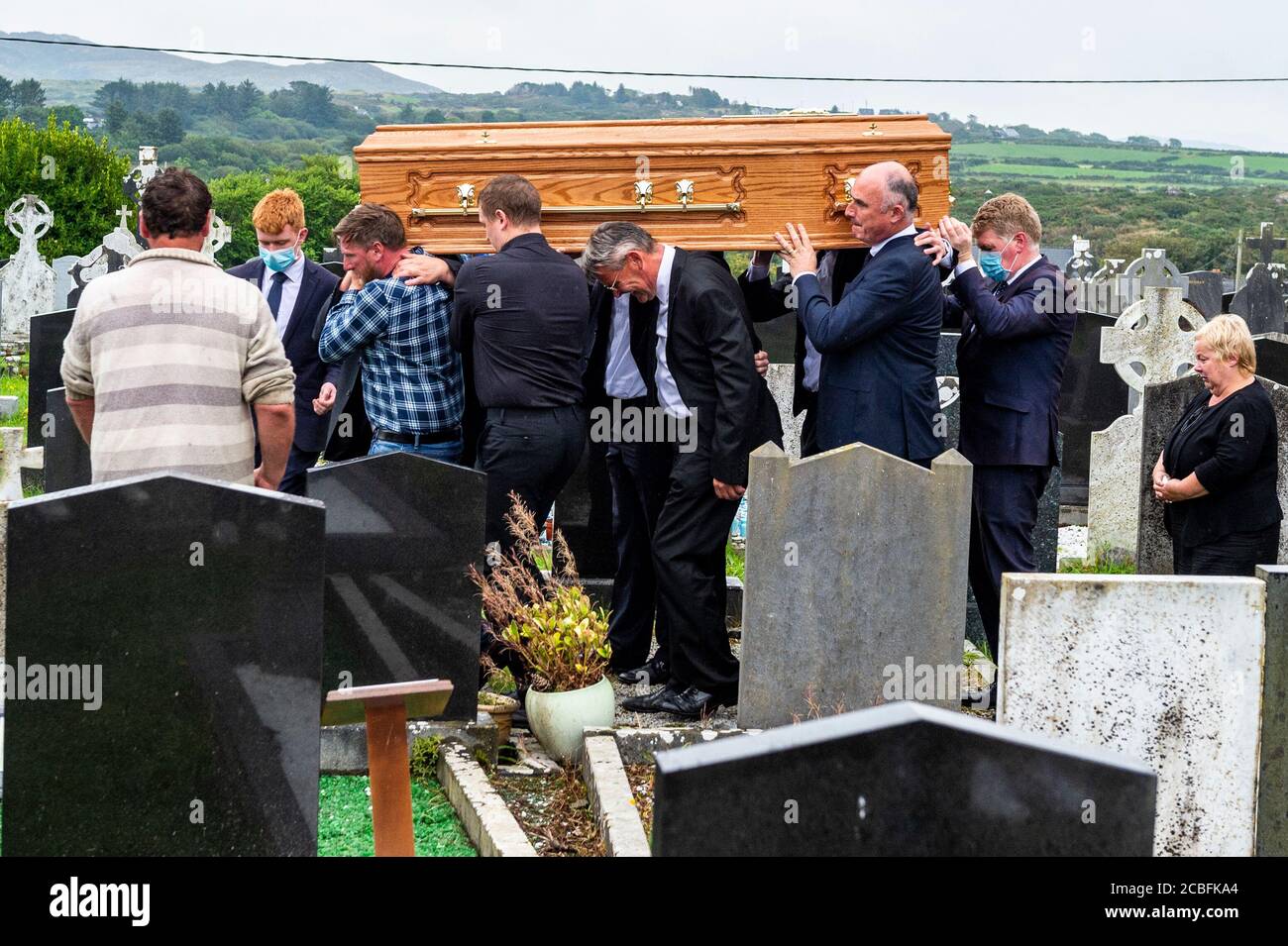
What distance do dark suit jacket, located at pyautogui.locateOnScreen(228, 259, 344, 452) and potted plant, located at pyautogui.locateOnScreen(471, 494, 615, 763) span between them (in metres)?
1.49

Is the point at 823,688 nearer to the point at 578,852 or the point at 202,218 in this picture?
the point at 578,852

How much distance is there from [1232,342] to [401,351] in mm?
3376

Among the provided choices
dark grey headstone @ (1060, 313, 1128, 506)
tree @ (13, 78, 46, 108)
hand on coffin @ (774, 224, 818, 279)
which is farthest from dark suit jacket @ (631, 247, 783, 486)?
tree @ (13, 78, 46, 108)

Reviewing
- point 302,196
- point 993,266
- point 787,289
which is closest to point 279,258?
point 787,289

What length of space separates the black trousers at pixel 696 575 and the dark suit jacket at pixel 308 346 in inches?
68.9

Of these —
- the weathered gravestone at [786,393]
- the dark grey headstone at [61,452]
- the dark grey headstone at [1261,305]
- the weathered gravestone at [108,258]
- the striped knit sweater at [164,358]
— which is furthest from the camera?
the weathered gravestone at [108,258]

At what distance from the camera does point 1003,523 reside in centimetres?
648

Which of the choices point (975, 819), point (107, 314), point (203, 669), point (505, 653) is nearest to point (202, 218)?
point (107, 314)

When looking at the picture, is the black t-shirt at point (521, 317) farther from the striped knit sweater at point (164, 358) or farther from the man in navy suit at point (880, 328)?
the striped knit sweater at point (164, 358)

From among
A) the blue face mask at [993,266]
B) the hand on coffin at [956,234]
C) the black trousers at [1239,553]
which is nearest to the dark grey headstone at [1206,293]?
the blue face mask at [993,266]

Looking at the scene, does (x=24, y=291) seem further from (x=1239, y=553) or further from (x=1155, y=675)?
(x=1155, y=675)

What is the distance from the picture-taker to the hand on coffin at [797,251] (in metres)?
6.12

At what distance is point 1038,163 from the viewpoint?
84.4 m

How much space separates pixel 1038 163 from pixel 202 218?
8388 centimetres
